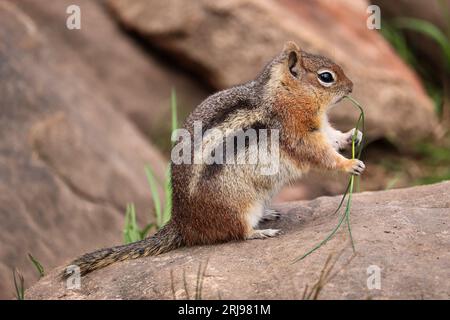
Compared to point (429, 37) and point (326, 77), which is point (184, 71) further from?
point (326, 77)

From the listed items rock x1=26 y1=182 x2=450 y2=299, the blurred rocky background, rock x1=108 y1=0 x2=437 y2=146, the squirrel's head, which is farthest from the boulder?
rock x1=26 y1=182 x2=450 y2=299

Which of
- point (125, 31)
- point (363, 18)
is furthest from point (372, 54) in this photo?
point (125, 31)

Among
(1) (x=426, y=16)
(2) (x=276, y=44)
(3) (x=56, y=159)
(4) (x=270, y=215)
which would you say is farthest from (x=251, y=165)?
(1) (x=426, y=16)

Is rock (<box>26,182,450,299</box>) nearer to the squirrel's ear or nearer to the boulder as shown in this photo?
the squirrel's ear

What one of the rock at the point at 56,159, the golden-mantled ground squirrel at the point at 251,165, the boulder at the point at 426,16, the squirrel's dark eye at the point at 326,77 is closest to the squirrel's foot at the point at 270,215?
the golden-mantled ground squirrel at the point at 251,165

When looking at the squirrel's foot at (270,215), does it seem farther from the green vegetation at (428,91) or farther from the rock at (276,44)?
the rock at (276,44)

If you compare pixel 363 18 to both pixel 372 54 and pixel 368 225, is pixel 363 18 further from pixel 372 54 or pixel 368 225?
pixel 368 225
